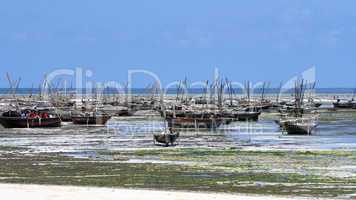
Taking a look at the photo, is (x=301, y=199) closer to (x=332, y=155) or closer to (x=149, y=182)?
(x=149, y=182)

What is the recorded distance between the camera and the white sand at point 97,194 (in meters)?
18.3

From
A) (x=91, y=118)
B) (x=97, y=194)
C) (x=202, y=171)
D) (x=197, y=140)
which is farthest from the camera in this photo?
(x=91, y=118)

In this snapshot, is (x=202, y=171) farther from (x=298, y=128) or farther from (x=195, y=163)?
(x=298, y=128)

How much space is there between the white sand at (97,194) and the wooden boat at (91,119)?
4368 centimetres

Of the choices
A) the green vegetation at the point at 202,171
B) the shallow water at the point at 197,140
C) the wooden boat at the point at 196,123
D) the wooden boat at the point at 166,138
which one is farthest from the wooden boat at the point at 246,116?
the green vegetation at the point at 202,171

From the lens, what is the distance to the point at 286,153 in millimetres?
33344

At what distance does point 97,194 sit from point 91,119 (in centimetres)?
4601

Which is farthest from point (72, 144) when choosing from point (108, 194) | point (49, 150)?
point (108, 194)

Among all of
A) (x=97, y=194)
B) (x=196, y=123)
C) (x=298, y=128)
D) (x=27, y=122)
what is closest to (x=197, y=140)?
(x=298, y=128)

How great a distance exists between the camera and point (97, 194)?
18969 millimetres

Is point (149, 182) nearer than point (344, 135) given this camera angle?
Yes

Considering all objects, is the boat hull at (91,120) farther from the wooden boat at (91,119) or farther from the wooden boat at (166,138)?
the wooden boat at (166,138)

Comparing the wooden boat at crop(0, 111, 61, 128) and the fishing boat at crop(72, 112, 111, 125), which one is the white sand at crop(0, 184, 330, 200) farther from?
the fishing boat at crop(72, 112, 111, 125)

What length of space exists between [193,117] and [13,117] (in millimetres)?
13538
